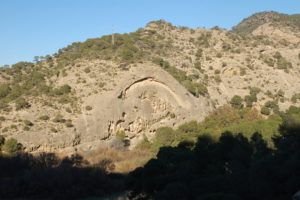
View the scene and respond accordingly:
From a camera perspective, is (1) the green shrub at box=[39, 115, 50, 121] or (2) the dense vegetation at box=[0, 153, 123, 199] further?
(1) the green shrub at box=[39, 115, 50, 121]

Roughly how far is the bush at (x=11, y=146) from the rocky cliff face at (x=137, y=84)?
1074 millimetres

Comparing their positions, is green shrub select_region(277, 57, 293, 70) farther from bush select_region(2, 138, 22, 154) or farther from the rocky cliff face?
bush select_region(2, 138, 22, 154)

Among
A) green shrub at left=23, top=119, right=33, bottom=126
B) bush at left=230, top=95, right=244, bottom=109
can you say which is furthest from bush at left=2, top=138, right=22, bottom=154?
bush at left=230, top=95, right=244, bottom=109

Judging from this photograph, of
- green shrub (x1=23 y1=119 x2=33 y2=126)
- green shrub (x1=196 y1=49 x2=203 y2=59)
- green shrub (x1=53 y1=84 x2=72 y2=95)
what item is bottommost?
green shrub (x1=23 y1=119 x2=33 y2=126)

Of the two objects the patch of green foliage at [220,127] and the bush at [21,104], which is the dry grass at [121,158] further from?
the bush at [21,104]

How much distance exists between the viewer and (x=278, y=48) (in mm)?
68812

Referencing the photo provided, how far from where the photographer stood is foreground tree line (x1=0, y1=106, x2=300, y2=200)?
37.5ft

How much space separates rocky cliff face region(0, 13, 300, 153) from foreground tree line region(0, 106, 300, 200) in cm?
597

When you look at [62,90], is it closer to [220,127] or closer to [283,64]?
[220,127]

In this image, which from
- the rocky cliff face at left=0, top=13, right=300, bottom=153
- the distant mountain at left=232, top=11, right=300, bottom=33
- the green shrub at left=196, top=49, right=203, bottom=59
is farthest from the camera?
the distant mountain at left=232, top=11, right=300, bottom=33

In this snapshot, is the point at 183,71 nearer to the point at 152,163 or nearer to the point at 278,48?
the point at 278,48

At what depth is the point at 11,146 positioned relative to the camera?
30.0 metres

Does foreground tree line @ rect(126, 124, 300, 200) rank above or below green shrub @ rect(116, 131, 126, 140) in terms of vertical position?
below

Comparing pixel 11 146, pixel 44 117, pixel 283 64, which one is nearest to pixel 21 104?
pixel 44 117
